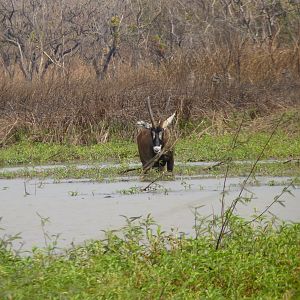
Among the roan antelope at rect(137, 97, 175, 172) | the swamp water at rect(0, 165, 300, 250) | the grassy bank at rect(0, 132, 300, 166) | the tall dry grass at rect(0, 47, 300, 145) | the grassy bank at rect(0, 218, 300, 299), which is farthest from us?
the tall dry grass at rect(0, 47, 300, 145)

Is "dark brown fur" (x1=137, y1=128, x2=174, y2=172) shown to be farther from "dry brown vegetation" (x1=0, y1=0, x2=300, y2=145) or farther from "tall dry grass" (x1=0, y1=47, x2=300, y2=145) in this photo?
"tall dry grass" (x1=0, y1=47, x2=300, y2=145)

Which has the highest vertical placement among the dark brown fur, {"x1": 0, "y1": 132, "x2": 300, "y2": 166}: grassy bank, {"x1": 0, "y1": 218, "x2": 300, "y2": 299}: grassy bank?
{"x1": 0, "y1": 218, "x2": 300, "y2": 299}: grassy bank

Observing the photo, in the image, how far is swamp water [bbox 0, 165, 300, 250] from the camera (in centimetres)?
1041

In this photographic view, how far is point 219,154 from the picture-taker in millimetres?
17578

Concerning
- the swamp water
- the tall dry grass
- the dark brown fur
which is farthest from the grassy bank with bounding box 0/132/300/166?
the swamp water

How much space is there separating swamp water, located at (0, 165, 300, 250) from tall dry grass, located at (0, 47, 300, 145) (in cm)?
529

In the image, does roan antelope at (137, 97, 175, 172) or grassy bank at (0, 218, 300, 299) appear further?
roan antelope at (137, 97, 175, 172)

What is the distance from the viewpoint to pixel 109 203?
40.8ft

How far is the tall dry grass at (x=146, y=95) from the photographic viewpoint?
68.3 feet

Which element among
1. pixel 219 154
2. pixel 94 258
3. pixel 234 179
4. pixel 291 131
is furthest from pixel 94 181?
pixel 94 258

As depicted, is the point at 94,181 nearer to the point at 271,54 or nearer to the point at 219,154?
the point at 219,154

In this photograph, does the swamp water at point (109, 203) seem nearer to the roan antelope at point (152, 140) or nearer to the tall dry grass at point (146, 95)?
the roan antelope at point (152, 140)

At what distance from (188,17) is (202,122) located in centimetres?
1561

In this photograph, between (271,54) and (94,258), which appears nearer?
(94,258)
